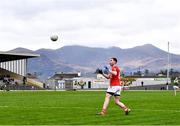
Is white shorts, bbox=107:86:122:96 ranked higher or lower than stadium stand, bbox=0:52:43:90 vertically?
lower

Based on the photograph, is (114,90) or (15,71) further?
(15,71)

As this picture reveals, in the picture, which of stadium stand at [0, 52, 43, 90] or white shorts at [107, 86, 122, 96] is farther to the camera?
stadium stand at [0, 52, 43, 90]

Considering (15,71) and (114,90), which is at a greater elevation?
(15,71)

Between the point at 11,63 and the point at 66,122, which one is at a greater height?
the point at 11,63

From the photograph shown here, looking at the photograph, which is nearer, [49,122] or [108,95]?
[49,122]

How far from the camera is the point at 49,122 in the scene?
63.5ft

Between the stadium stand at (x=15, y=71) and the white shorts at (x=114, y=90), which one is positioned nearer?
the white shorts at (x=114, y=90)

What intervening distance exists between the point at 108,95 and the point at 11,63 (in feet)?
368

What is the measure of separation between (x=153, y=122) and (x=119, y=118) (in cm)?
204

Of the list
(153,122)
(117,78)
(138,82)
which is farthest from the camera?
(138,82)

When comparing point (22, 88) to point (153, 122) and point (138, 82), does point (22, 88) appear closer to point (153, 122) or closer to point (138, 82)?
point (138, 82)

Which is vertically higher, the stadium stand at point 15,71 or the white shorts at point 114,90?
the stadium stand at point 15,71

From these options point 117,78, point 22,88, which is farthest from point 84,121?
point 22,88

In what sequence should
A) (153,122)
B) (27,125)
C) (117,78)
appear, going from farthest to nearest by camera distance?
(117,78), (153,122), (27,125)
